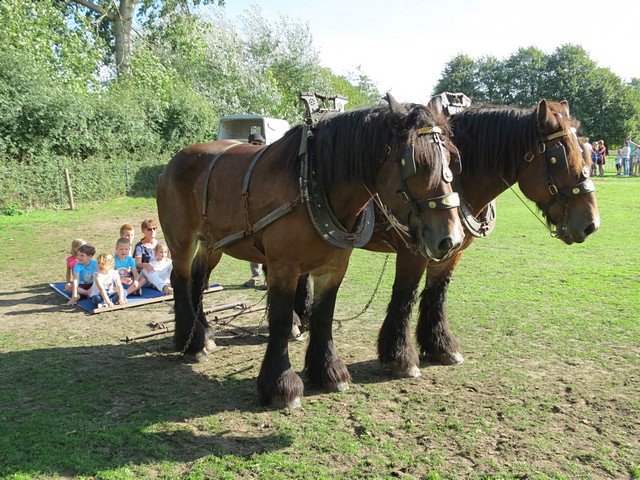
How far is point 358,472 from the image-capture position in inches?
108

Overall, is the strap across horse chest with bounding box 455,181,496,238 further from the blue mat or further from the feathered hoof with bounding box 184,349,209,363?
the blue mat

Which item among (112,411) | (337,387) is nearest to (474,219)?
(337,387)

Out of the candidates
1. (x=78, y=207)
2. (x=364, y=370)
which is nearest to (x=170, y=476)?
(x=364, y=370)

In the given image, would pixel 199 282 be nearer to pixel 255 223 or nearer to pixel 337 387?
pixel 255 223

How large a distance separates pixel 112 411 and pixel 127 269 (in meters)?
3.39

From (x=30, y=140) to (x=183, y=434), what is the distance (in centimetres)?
1466

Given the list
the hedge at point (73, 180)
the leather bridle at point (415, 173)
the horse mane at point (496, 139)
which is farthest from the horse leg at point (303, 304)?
the hedge at point (73, 180)

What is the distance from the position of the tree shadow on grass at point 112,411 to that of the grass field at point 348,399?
0.01 meters

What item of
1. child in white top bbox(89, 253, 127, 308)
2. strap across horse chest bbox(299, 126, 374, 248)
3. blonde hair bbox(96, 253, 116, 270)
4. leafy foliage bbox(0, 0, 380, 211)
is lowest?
child in white top bbox(89, 253, 127, 308)

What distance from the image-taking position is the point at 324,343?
3.84m

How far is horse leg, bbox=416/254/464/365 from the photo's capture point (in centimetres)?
436

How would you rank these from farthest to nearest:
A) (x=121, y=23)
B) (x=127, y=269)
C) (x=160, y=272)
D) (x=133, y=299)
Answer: (x=121, y=23), (x=160, y=272), (x=127, y=269), (x=133, y=299)

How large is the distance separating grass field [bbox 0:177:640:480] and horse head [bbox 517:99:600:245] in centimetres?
127

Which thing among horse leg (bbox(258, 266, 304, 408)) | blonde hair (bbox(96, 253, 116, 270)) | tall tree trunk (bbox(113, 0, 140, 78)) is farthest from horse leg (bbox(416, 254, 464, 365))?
tall tree trunk (bbox(113, 0, 140, 78))
